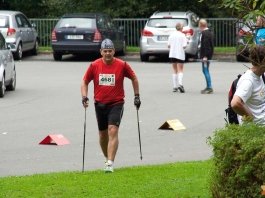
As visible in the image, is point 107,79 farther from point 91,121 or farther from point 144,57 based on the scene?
point 144,57

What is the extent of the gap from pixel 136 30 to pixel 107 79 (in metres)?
27.5

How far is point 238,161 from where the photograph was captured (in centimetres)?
691

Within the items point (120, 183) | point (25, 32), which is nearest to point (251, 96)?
point (120, 183)

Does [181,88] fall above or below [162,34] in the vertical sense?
below

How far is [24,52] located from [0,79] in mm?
14380

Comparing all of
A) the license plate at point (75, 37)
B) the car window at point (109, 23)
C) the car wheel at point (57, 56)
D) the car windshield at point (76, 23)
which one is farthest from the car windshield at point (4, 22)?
the car window at point (109, 23)

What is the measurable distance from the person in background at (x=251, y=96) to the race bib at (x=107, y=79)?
280 cm

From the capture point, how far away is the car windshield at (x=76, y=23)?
32.1 meters

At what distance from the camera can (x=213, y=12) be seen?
131 ft

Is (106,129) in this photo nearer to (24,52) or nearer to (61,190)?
(61,190)

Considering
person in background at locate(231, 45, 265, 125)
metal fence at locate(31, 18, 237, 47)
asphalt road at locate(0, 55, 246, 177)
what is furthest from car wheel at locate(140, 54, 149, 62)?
person in background at locate(231, 45, 265, 125)

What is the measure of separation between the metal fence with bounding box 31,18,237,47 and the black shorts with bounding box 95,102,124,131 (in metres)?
26.3

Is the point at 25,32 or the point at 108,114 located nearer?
the point at 108,114

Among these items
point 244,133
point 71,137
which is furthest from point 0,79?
point 244,133
